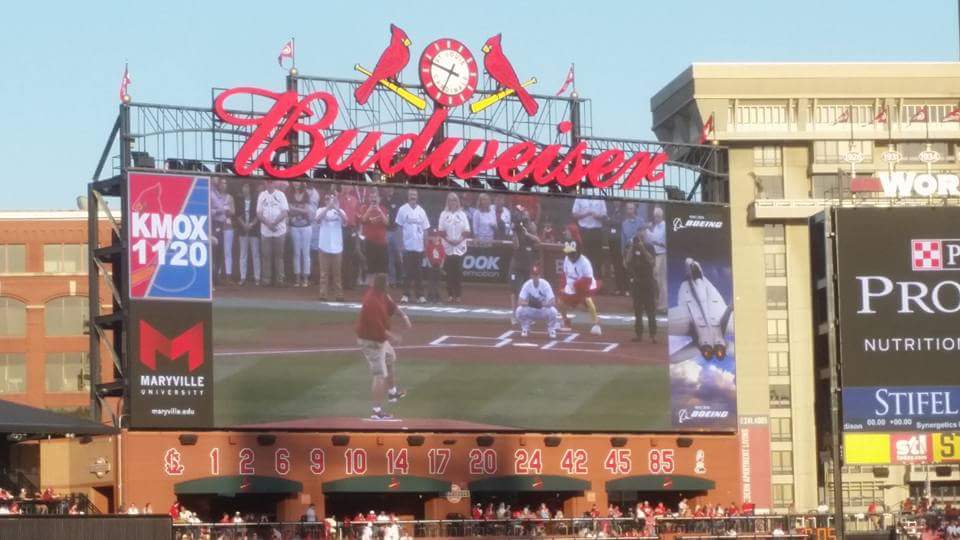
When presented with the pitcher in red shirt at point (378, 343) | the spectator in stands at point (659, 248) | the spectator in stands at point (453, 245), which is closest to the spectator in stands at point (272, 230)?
the pitcher in red shirt at point (378, 343)

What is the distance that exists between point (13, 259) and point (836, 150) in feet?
148

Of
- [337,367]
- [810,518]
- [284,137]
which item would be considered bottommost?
[810,518]

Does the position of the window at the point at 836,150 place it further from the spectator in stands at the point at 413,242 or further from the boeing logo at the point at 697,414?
the spectator in stands at the point at 413,242

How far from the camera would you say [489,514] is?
79625 mm

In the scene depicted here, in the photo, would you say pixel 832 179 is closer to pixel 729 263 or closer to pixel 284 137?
pixel 729 263

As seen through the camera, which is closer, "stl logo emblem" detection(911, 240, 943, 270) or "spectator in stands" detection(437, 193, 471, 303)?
"spectator in stands" detection(437, 193, 471, 303)

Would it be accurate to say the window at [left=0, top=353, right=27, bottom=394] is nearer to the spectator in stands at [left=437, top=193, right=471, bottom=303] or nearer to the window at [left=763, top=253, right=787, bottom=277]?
the spectator in stands at [left=437, top=193, right=471, bottom=303]

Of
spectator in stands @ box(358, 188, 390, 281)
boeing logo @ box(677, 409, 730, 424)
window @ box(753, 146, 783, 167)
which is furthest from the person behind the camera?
window @ box(753, 146, 783, 167)

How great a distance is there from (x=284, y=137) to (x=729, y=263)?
20103 millimetres

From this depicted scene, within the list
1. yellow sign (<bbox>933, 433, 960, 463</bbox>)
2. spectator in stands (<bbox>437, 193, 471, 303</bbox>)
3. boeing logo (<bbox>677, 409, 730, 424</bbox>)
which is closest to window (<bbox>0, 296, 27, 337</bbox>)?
spectator in stands (<bbox>437, 193, 471, 303</bbox>)

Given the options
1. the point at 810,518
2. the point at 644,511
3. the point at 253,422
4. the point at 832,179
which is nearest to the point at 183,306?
the point at 253,422

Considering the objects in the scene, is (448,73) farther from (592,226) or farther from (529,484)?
(529,484)

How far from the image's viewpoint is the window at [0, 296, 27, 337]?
111250mm

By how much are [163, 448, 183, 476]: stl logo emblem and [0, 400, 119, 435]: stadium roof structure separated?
32.2 ft
